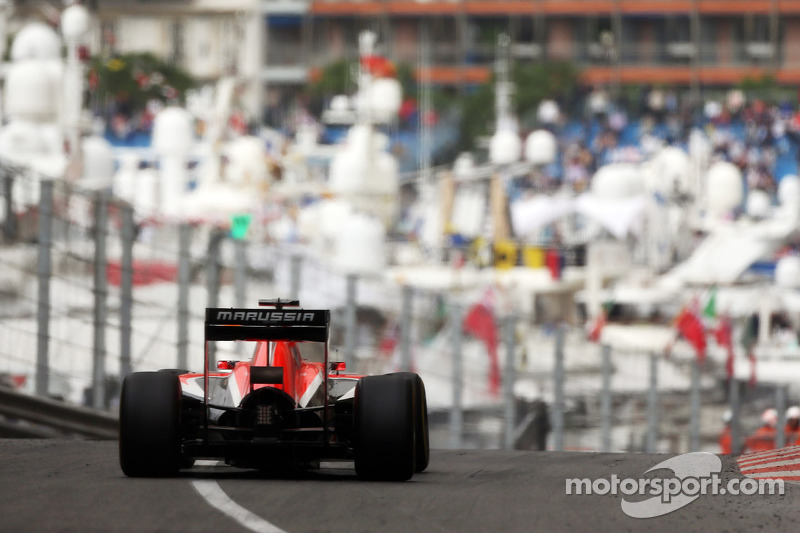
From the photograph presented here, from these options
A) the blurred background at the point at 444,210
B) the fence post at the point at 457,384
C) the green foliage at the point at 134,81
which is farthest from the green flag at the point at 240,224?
the green foliage at the point at 134,81

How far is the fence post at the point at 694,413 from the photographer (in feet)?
70.9

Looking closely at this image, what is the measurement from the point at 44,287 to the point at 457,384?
5.69m

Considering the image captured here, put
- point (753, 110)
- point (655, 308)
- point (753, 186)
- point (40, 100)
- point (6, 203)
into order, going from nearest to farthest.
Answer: point (6, 203) < point (40, 100) < point (655, 308) < point (753, 186) < point (753, 110)

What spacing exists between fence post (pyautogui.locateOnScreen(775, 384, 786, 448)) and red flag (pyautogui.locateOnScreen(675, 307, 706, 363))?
10.8 metres

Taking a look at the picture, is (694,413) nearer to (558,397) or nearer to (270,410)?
(558,397)

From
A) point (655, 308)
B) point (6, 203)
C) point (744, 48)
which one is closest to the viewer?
point (6, 203)

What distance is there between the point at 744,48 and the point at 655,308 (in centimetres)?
5569

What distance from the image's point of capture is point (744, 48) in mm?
96062

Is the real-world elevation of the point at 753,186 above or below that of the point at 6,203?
below

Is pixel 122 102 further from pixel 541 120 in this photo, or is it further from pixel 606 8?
pixel 606 8

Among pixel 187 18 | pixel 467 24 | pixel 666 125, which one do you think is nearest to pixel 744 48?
pixel 467 24

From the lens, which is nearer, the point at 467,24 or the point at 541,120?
the point at 541,120

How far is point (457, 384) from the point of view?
60.4ft

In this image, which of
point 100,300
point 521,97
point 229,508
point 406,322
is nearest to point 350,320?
point 406,322
